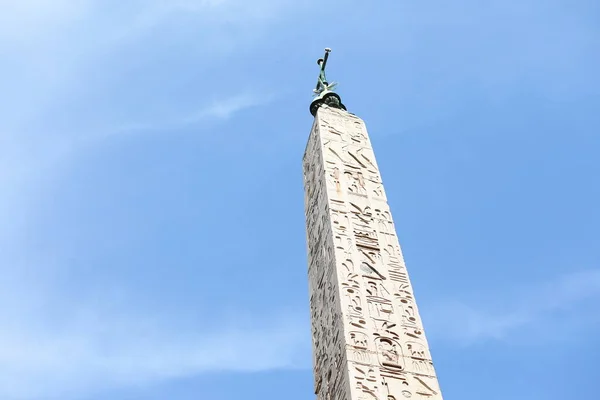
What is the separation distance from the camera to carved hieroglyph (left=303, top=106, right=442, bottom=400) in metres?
7.08

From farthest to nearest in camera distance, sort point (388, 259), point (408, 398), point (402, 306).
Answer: point (388, 259) < point (402, 306) < point (408, 398)

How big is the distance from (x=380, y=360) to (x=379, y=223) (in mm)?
2135

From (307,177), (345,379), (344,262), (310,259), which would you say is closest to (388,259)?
(344,262)

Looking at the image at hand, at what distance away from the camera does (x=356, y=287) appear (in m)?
7.86

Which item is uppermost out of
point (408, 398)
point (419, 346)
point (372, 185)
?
point (372, 185)

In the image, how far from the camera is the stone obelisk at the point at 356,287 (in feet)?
23.2

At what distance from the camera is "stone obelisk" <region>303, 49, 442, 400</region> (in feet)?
23.2

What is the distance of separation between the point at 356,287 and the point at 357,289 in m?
0.03

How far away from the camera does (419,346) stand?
24.6 feet

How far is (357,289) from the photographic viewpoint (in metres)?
7.84

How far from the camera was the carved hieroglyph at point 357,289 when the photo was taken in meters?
7.08

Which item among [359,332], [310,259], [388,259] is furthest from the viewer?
[310,259]

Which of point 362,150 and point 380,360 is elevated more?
point 362,150

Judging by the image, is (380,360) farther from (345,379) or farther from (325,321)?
(325,321)
